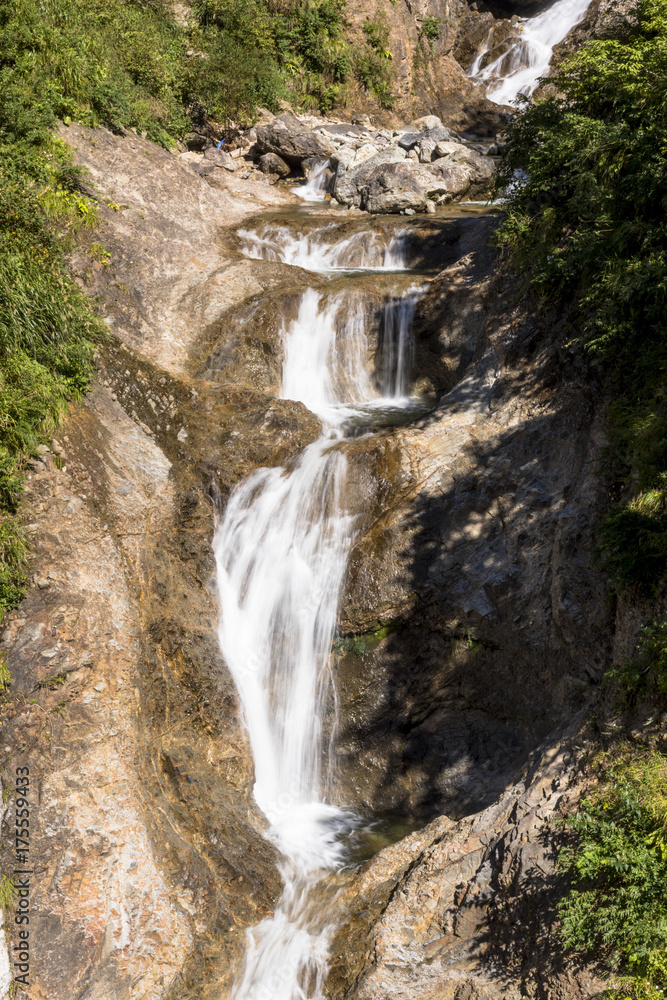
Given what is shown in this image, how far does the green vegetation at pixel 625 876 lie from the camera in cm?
398

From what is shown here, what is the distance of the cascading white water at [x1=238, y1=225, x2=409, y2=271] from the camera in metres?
12.9

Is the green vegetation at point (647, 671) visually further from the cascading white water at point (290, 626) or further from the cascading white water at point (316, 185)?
the cascading white water at point (316, 185)

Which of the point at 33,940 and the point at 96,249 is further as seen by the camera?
the point at 96,249

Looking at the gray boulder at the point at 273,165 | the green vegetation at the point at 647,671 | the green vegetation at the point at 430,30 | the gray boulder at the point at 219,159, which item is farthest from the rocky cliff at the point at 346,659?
the green vegetation at the point at 430,30

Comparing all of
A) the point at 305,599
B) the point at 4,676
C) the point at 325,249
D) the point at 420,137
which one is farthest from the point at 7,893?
the point at 420,137

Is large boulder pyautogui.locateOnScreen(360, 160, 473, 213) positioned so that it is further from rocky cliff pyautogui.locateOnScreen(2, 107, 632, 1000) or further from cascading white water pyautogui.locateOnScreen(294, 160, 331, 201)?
rocky cliff pyautogui.locateOnScreen(2, 107, 632, 1000)

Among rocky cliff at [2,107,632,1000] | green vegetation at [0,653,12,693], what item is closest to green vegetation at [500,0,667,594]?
rocky cliff at [2,107,632,1000]

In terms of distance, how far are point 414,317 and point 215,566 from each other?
525cm

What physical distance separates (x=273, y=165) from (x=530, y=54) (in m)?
11.9

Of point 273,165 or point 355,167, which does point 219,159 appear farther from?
point 355,167

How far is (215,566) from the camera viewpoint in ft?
27.2

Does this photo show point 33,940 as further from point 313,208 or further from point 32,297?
point 313,208

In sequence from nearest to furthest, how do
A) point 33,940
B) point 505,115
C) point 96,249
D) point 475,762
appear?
1. point 33,940
2. point 475,762
3. point 96,249
4. point 505,115

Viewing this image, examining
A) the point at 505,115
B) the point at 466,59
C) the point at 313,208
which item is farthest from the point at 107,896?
the point at 466,59
